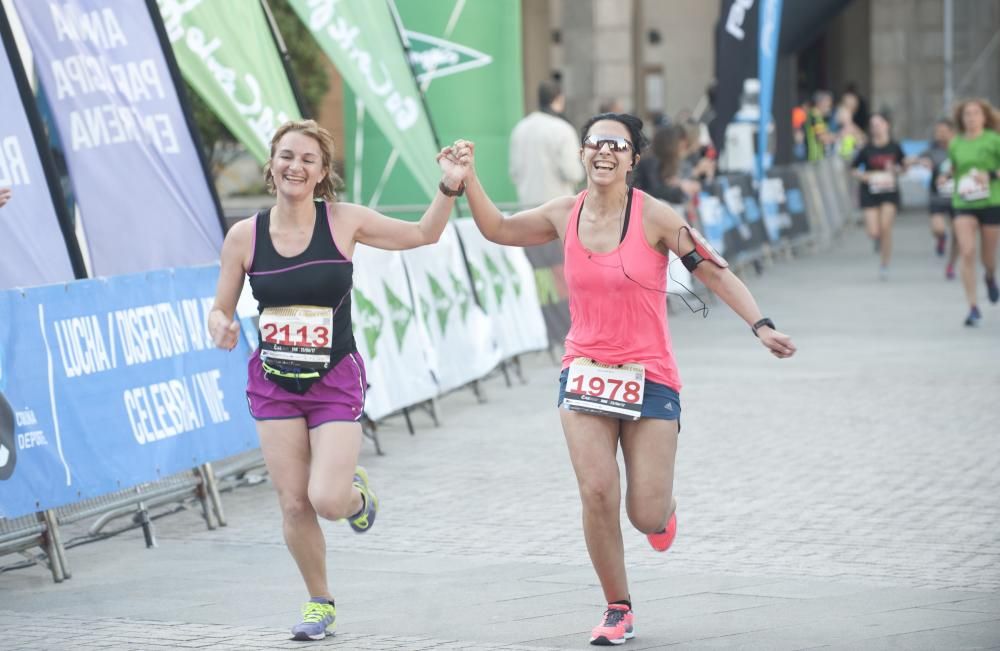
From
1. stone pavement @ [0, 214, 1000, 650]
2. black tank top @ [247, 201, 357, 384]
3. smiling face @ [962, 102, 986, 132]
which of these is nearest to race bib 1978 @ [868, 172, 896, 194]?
smiling face @ [962, 102, 986, 132]

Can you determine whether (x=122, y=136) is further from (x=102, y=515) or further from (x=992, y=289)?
(x=992, y=289)

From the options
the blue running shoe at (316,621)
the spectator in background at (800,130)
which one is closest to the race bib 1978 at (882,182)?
the spectator in background at (800,130)

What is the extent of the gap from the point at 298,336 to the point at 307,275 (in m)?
0.23

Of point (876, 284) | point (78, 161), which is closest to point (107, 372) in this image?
point (78, 161)

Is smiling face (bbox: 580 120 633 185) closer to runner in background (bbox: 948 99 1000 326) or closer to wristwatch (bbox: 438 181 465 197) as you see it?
wristwatch (bbox: 438 181 465 197)

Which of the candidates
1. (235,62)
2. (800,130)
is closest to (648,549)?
(235,62)

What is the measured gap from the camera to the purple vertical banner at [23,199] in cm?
847

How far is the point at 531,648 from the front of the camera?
247 inches

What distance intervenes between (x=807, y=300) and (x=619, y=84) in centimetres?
1587

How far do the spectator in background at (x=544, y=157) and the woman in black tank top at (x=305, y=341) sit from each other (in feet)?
35.8

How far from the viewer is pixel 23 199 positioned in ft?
28.2

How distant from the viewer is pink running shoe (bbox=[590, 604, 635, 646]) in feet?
20.6

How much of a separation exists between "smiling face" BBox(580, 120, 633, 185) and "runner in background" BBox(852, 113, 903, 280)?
51.0 ft

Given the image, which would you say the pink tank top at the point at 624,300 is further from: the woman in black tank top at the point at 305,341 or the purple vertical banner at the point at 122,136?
the purple vertical banner at the point at 122,136
